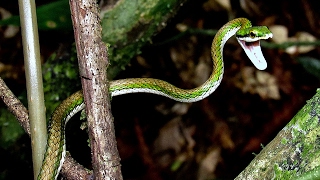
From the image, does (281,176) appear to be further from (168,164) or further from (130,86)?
(168,164)

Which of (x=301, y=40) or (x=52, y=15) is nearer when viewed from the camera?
(x=52, y=15)

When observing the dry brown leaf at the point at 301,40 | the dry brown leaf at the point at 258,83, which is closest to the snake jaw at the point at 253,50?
the dry brown leaf at the point at 258,83

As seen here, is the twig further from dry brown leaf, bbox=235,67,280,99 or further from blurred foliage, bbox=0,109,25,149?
dry brown leaf, bbox=235,67,280,99

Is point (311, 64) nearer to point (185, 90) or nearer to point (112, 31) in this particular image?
point (185, 90)

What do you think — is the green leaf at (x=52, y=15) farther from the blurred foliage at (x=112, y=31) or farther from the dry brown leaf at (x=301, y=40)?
the dry brown leaf at (x=301, y=40)

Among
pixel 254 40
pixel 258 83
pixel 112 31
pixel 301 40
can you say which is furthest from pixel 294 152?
pixel 301 40
